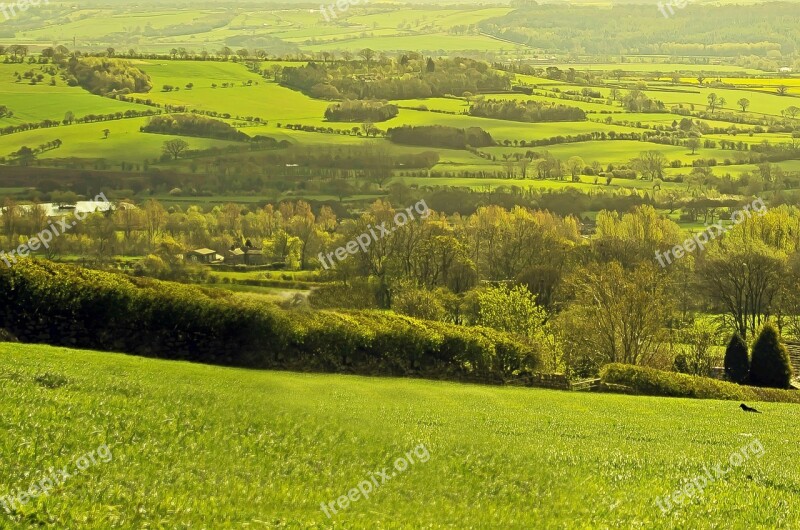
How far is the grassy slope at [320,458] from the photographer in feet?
43.5

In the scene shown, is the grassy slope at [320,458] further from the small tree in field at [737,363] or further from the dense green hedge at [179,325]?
the small tree in field at [737,363]

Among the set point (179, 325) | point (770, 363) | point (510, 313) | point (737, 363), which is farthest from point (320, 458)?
point (510, 313)

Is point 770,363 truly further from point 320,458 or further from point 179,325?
point 320,458

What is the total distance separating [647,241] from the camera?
89.7 metres

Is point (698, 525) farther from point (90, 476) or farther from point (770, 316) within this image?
point (770, 316)

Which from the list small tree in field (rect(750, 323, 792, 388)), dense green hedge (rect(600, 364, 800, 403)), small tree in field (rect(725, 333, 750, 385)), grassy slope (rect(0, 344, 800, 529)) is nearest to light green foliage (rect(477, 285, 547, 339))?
small tree in field (rect(725, 333, 750, 385))

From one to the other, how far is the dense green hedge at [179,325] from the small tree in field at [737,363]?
25.6 m

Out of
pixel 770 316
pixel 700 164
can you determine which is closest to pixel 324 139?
pixel 700 164

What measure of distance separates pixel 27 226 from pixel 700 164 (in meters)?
100

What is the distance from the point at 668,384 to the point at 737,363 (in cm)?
1569

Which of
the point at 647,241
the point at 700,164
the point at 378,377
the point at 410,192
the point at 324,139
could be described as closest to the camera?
the point at 378,377

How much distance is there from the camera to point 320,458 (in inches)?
648

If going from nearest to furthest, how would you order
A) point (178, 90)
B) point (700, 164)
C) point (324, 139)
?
point (700, 164) < point (324, 139) < point (178, 90)

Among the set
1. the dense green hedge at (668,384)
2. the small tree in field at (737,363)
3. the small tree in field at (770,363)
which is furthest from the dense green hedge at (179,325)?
the small tree in field at (737,363)
